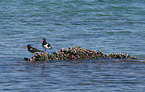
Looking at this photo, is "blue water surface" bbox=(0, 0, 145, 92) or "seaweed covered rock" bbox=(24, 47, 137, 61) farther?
"seaweed covered rock" bbox=(24, 47, 137, 61)

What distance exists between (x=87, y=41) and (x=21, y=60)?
37.1 feet

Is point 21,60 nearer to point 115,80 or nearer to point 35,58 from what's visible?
point 35,58

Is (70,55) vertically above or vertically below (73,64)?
above

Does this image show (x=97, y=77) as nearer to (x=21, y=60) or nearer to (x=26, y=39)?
(x=21, y=60)

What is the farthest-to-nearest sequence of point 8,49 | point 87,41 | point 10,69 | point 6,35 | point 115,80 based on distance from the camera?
point 6,35
point 87,41
point 8,49
point 10,69
point 115,80

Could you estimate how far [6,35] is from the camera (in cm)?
4606

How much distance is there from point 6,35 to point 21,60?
47.6ft

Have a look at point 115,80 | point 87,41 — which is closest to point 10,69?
point 115,80

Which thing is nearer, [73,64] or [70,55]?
[73,64]

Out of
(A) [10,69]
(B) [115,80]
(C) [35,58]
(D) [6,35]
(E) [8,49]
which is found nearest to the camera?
(B) [115,80]

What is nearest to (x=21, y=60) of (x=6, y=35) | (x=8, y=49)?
(x=8, y=49)

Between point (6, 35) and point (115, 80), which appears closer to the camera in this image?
point (115, 80)

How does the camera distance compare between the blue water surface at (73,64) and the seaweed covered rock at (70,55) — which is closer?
the blue water surface at (73,64)

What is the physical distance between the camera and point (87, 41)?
42156 mm
